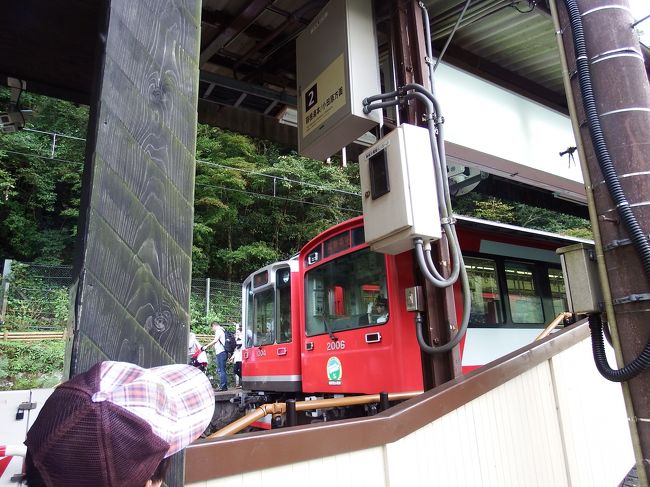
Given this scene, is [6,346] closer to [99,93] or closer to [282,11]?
[282,11]

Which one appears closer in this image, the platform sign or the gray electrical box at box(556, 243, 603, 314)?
the gray electrical box at box(556, 243, 603, 314)

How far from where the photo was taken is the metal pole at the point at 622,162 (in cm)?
216

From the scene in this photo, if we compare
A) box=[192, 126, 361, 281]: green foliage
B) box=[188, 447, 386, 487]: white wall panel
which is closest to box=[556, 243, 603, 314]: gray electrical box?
box=[188, 447, 386, 487]: white wall panel

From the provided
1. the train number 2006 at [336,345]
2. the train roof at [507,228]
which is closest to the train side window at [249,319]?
the train number 2006 at [336,345]

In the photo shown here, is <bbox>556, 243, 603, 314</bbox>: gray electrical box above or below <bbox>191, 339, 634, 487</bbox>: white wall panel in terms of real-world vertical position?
above

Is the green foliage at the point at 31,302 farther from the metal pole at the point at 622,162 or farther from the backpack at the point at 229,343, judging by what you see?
the metal pole at the point at 622,162

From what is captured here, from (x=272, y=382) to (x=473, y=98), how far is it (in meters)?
4.91

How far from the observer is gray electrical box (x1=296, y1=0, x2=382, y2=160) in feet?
Answer: 12.9

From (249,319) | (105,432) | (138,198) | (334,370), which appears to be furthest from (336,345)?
(105,432)

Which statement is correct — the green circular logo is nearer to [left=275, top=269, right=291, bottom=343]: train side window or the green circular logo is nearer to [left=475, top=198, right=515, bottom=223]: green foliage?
[left=275, top=269, right=291, bottom=343]: train side window

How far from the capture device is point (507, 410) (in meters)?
2.97

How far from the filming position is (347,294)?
591 cm

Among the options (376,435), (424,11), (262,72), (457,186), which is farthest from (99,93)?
(457,186)

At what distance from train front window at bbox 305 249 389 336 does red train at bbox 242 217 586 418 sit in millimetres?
13
